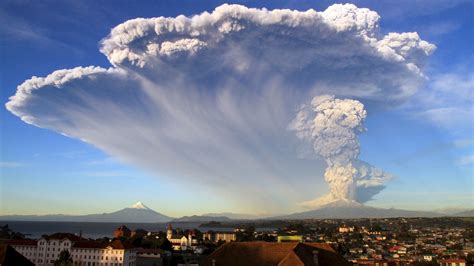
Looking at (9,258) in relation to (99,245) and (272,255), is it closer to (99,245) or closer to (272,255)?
(99,245)

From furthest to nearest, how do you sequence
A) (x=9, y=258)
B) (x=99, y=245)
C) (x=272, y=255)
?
(x=99, y=245) → (x=9, y=258) → (x=272, y=255)

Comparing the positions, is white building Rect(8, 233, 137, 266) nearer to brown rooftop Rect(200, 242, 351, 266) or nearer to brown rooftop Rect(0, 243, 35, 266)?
brown rooftop Rect(0, 243, 35, 266)

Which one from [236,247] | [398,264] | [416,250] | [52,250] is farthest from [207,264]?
[416,250]

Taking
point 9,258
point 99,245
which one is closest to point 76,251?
point 99,245

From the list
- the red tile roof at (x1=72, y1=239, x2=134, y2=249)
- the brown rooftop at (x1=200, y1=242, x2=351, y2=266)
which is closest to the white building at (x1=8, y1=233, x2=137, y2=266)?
the red tile roof at (x1=72, y1=239, x2=134, y2=249)

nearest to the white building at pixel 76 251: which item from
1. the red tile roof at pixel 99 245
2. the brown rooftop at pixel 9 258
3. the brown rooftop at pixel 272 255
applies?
the red tile roof at pixel 99 245

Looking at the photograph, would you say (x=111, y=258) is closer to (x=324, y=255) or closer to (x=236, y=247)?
(x=236, y=247)
